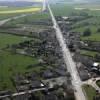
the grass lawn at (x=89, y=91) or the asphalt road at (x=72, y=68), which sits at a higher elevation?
the asphalt road at (x=72, y=68)

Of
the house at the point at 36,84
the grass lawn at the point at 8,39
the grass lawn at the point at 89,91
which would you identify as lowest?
the grass lawn at the point at 89,91

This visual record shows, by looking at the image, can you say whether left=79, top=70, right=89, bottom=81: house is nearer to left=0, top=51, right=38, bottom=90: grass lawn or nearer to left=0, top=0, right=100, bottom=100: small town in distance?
left=0, top=0, right=100, bottom=100: small town in distance

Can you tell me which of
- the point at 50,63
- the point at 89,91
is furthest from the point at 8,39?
the point at 89,91

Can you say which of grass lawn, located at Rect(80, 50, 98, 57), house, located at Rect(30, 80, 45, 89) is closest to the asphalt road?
grass lawn, located at Rect(80, 50, 98, 57)

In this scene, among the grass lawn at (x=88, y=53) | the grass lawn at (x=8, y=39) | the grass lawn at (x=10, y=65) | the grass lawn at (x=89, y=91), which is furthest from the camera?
the grass lawn at (x=8, y=39)

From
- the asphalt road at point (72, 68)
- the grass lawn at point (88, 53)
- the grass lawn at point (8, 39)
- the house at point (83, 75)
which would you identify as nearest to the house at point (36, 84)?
the asphalt road at point (72, 68)

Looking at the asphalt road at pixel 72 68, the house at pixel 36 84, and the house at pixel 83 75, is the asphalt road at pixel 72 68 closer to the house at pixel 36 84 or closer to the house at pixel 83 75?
the house at pixel 83 75

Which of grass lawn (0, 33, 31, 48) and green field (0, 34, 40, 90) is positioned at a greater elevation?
grass lawn (0, 33, 31, 48)
